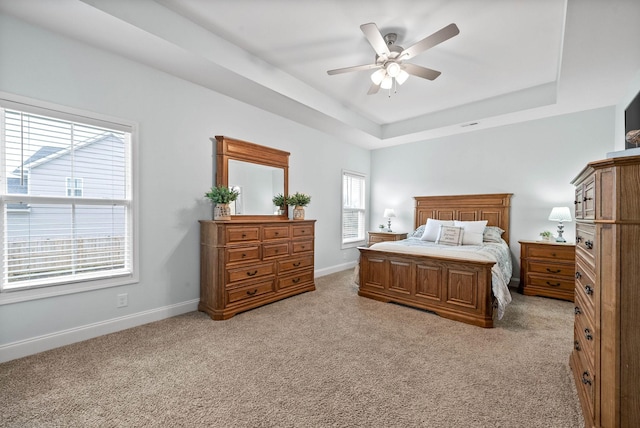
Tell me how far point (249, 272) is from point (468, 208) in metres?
4.08

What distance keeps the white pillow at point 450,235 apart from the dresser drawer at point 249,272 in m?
2.69

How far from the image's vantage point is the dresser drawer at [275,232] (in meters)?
3.61

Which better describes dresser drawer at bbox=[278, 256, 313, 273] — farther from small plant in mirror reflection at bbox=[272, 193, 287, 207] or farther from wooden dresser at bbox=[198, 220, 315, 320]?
small plant in mirror reflection at bbox=[272, 193, 287, 207]

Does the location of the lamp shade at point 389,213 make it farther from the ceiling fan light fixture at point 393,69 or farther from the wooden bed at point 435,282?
the ceiling fan light fixture at point 393,69

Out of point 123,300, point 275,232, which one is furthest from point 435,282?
point 123,300

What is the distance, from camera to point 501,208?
4.77 meters

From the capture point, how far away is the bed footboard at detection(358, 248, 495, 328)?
2988 mm

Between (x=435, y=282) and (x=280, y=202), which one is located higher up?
(x=280, y=202)

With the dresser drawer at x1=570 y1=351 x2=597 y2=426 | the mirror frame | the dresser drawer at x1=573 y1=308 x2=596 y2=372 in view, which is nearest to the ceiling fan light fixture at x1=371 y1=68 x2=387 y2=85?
the mirror frame

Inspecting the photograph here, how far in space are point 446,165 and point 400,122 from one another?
1.25 metres

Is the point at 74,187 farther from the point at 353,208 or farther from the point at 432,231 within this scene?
the point at 432,231

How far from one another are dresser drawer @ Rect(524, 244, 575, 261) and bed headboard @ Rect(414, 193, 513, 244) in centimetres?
57

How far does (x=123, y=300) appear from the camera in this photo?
2807mm

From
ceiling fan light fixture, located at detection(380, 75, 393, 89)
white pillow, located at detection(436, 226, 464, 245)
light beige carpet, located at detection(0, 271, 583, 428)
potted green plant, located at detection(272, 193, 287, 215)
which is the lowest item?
light beige carpet, located at detection(0, 271, 583, 428)
